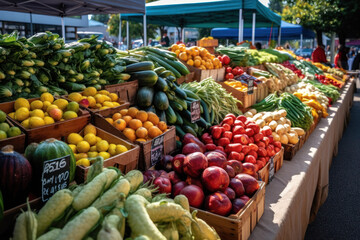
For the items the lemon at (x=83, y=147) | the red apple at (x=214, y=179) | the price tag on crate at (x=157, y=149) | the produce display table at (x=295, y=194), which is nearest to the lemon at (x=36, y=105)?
the lemon at (x=83, y=147)

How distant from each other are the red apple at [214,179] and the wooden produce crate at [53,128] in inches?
36.0

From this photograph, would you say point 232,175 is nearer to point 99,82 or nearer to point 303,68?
point 99,82

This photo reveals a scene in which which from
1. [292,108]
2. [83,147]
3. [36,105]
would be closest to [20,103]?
[36,105]

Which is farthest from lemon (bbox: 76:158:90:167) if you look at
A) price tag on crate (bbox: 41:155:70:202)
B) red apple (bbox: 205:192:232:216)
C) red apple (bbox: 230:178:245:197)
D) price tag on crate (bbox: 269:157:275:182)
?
price tag on crate (bbox: 269:157:275:182)

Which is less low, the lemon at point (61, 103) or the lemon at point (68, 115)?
the lemon at point (61, 103)

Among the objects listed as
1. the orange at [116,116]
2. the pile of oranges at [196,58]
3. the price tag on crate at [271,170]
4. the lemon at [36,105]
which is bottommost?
the price tag on crate at [271,170]

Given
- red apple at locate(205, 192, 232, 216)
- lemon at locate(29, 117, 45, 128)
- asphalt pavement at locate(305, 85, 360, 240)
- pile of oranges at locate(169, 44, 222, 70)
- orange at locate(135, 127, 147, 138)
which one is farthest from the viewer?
pile of oranges at locate(169, 44, 222, 70)

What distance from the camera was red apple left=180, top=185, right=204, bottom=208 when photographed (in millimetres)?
1605

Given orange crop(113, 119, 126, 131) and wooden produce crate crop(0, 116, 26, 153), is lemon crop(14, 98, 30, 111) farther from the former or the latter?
orange crop(113, 119, 126, 131)

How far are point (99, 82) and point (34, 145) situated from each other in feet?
4.09

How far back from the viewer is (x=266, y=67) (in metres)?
6.06

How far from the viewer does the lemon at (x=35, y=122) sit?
1.80 m

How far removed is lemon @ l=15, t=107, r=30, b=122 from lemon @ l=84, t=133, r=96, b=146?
0.39 m

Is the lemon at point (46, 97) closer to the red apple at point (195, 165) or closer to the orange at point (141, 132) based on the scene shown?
the orange at point (141, 132)
